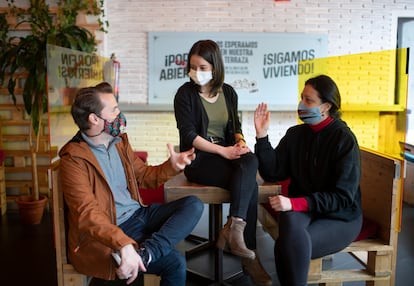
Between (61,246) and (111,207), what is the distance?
305mm

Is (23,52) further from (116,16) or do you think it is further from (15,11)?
(116,16)

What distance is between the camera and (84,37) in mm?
3764

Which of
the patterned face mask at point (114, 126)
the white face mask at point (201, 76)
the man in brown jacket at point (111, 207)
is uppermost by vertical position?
the white face mask at point (201, 76)

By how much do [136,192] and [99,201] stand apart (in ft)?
0.85

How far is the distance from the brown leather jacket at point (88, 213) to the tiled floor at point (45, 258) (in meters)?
0.97

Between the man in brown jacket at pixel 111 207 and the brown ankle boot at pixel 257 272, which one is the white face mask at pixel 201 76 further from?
the brown ankle boot at pixel 257 272

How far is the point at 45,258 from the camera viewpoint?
9.73 ft

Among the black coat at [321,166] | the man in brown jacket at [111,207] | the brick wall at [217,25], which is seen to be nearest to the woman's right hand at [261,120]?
the black coat at [321,166]

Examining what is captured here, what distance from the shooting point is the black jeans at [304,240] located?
1.84 m

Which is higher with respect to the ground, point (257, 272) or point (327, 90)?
point (327, 90)

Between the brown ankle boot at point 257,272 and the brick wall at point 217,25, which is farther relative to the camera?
the brick wall at point 217,25

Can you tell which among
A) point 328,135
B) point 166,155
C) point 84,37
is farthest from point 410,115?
point 84,37

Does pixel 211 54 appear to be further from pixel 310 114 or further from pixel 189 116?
pixel 310 114

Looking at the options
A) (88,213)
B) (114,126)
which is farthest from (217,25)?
(88,213)
